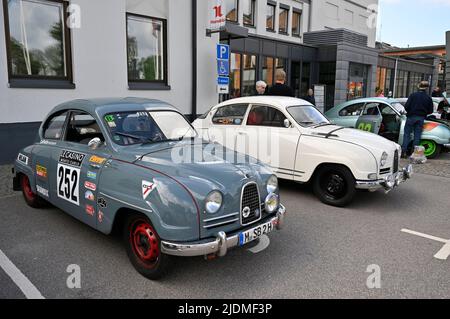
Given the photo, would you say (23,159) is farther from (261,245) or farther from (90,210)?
(261,245)

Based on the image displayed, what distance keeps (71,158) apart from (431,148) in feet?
30.4

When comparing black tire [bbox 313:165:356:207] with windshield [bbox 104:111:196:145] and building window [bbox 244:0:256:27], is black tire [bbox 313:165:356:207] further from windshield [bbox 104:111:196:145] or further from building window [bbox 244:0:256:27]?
building window [bbox 244:0:256:27]

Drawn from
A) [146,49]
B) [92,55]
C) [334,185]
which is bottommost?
[334,185]

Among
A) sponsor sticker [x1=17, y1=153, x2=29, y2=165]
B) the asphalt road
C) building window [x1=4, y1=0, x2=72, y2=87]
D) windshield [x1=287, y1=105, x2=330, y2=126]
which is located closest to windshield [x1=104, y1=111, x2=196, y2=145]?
the asphalt road

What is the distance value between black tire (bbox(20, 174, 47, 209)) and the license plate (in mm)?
3480

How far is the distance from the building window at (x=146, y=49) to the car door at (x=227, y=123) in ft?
13.3

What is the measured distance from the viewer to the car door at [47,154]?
180 inches

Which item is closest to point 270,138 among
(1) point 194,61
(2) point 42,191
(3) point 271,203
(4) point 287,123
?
(4) point 287,123

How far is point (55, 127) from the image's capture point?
15.9 feet

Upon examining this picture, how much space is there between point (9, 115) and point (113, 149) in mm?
5328

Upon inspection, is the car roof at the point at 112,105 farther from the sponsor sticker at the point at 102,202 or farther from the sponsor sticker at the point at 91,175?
the sponsor sticker at the point at 102,202

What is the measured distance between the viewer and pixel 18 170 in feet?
17.7

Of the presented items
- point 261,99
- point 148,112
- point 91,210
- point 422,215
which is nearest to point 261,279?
point 91,210

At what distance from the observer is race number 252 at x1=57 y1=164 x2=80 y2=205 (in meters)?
4.05
